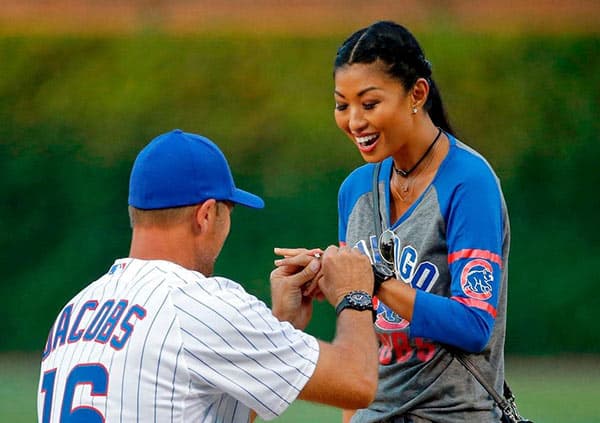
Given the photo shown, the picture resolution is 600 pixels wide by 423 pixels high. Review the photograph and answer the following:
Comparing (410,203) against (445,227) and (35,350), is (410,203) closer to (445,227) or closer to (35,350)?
(445,227)

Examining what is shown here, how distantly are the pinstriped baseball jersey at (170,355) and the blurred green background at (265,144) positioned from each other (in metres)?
5.68

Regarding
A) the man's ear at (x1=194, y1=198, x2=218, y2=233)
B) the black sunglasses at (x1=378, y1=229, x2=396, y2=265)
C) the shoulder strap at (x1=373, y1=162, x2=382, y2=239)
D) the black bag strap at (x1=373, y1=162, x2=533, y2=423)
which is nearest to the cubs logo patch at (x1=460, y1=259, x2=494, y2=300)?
the black bag strap at (x1=373, y1=162, x2=533, y2=423)

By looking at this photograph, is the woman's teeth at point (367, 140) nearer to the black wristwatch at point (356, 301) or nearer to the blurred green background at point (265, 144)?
the black wristwatch at point (356, 301)

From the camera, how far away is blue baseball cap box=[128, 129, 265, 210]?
290cm

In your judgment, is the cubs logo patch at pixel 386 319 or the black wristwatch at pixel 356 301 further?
the cubs logo patch at pixel 386 319

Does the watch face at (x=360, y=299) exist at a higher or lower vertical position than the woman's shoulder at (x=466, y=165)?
lower

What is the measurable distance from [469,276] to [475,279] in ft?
0.06

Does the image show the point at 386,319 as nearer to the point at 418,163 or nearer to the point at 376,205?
the point at 376,205

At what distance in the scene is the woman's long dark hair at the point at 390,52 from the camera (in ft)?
10.8

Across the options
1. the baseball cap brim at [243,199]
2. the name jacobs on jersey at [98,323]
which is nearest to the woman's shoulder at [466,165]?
the baseball cap brim at [243,199]

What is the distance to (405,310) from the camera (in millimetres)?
3064

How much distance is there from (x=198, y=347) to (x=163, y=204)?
1.41ft

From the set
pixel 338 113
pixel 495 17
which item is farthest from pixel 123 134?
pixel 338 113

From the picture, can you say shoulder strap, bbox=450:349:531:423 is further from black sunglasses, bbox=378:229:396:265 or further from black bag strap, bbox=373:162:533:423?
black sunglasses, bbox=378:229:396:265
